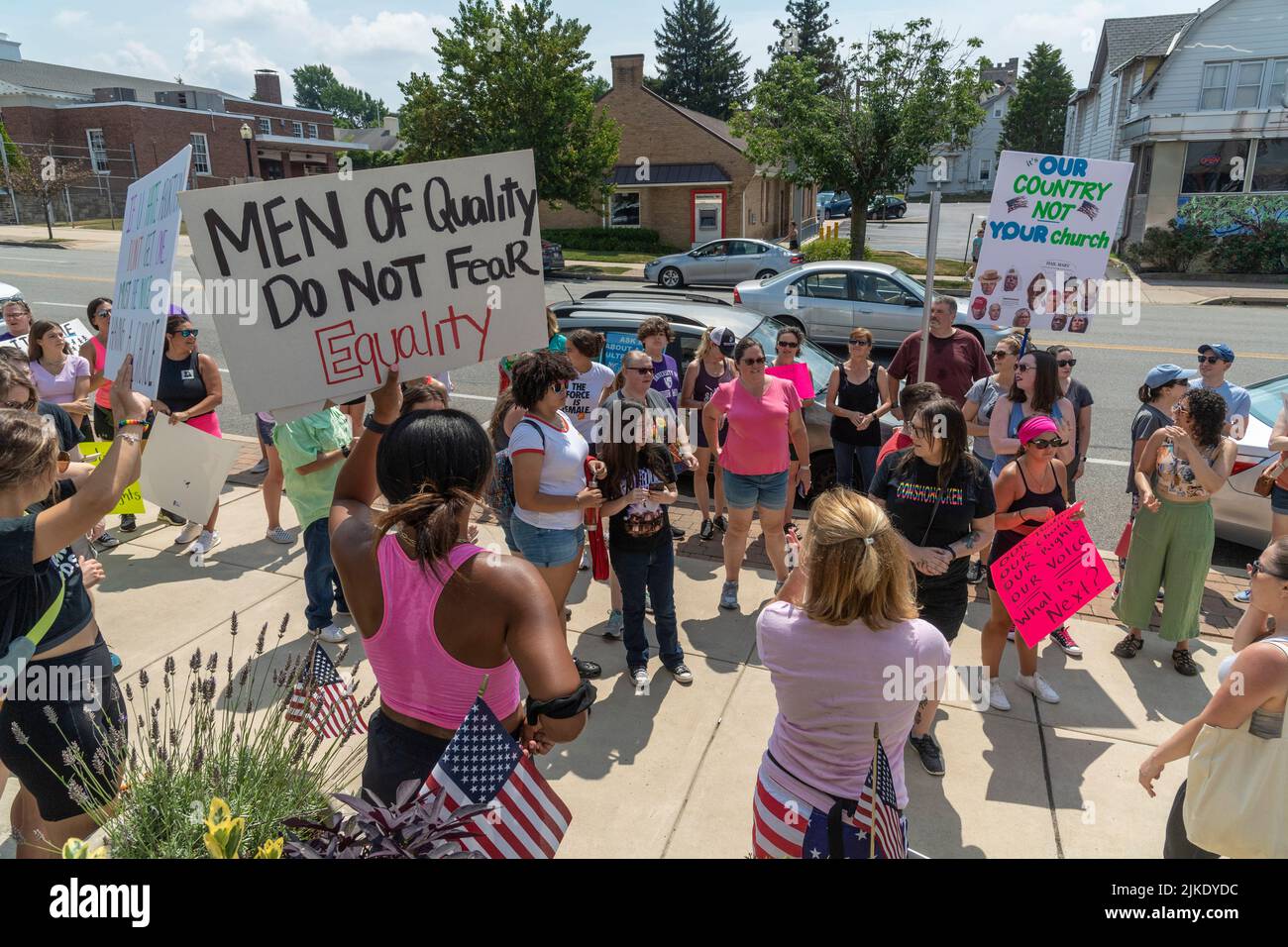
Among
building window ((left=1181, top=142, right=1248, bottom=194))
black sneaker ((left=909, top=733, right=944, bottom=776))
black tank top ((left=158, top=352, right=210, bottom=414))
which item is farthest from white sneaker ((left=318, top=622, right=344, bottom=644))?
building window ((left=1181, top=142, right=1248, bottom=194))

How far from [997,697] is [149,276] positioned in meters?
4.44

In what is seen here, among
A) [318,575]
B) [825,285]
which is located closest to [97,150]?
[825,285]

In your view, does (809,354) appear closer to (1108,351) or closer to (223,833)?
(223,833)

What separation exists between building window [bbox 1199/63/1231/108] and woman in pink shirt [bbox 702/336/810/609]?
109 feet

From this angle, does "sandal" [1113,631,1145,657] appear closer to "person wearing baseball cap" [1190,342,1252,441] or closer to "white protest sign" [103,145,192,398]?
"person wearing baseball cap" [1190,342,1252,441]

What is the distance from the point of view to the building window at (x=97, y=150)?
45.0 meters

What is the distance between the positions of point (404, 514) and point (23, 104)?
58092mm

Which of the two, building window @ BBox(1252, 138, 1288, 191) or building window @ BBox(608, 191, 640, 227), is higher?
building window @ BBox(1252, 138, 1288, 191)

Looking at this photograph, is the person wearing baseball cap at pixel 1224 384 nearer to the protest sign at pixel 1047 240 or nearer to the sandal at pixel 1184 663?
the protest sign at pixel 1047 240

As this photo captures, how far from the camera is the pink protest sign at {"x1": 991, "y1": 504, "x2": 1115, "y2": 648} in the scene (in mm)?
4188

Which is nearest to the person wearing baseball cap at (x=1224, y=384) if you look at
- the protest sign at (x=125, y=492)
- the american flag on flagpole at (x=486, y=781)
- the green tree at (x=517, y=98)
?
the american flag on flagpole at (x=486, y=781)

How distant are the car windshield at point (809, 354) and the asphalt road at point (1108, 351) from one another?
2591 millimetres

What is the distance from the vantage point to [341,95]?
139875 millimetres
